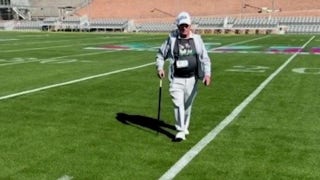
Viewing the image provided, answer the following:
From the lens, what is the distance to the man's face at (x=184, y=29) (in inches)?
280

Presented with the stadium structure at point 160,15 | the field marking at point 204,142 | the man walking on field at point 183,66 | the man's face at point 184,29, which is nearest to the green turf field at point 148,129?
the field marking at point 204,142

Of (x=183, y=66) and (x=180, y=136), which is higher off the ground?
(x=183, y=66)

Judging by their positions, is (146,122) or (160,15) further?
(160,15)

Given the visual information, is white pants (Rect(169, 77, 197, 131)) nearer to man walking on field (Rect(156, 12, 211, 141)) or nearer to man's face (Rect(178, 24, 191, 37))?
man walking on field (Rect(156, 12, 211, 141))

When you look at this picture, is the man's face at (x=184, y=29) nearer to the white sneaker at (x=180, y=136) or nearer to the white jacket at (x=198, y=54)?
the white jacket at (x=198, y=54)

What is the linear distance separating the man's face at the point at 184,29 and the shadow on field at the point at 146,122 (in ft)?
4.77

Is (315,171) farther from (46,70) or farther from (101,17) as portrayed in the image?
(101,17)

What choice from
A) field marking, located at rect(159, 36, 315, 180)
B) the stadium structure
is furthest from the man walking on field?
the stadium structure

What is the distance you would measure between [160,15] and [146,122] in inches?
3087

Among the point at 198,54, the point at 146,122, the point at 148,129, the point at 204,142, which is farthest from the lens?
the point at 146,122

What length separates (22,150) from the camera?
677 centimetres

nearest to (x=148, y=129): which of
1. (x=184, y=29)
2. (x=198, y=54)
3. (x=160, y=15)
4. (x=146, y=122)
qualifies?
(x=146, y=122)

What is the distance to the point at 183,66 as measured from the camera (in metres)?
7.34

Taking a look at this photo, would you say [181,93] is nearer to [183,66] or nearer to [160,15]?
[183,66]
